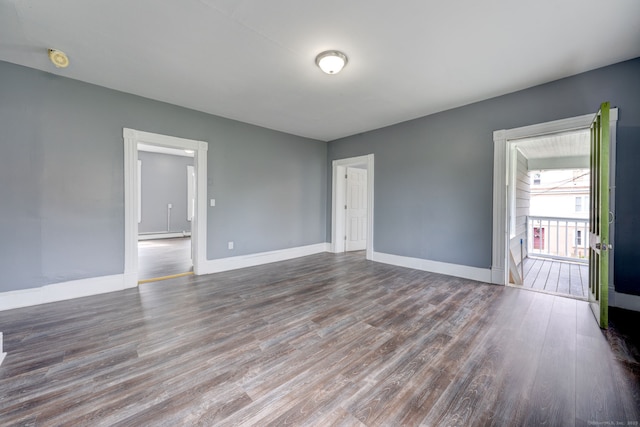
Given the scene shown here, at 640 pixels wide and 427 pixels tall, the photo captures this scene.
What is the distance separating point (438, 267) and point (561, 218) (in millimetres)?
3917

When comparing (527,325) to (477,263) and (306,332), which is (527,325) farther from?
(306,332)

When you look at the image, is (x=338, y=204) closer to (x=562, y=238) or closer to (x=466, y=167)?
(x=466, y=167)

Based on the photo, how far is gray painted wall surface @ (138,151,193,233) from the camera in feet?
26.2

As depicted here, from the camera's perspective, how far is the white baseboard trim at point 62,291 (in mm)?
2807

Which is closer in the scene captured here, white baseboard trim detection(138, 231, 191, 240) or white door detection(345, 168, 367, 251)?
white door detection(345, 168, 367, 251)

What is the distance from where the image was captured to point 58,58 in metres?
2.63

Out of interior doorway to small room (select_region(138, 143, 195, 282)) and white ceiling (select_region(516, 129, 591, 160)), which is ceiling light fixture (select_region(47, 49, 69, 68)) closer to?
interior doorway to small room (select_region(138, 143, 195, 282))

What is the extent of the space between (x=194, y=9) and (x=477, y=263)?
15.1 ft

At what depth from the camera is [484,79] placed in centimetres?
314

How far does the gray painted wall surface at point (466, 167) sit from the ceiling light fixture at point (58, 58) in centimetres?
460

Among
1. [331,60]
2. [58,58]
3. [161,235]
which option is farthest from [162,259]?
[331,60]

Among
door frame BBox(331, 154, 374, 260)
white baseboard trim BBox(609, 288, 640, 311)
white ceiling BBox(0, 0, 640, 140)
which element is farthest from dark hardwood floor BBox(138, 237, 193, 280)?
white baseboard trim BBox(609, 288, 640, 311)

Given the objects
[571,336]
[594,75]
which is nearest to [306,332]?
[571,336]

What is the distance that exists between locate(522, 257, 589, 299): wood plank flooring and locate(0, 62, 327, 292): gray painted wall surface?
508cm
